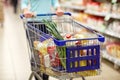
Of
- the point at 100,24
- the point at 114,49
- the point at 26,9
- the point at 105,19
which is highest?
the point at 26,9

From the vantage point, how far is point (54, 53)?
6.69 ft

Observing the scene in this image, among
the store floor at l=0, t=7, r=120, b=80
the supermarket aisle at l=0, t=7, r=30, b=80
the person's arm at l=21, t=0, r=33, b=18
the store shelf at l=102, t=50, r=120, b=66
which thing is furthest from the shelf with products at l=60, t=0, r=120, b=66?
the person's arm at l=21, t=0, r=33, b=18

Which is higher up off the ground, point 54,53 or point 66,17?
point 66,17

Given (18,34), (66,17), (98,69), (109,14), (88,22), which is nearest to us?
(98,69)

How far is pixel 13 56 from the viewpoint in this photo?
4.70m

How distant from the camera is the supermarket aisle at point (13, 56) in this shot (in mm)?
3865

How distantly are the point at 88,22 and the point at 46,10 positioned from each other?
231cm

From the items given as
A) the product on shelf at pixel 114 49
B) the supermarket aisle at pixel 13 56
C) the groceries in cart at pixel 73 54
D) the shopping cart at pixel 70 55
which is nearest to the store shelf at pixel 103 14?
the product on shelf at pixel 114 49

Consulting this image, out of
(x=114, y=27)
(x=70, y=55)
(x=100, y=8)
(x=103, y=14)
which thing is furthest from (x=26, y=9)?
(x=100, y=8)

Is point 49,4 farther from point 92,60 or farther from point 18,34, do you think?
point 18,34

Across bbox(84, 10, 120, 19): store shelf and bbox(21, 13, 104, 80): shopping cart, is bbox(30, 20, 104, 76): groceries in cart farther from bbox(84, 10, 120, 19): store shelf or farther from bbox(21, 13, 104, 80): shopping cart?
bbox(84, 10, 120, 19): store shelf

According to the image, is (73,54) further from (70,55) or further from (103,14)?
(103,14)

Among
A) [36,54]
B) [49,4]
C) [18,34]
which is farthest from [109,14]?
[18,34]

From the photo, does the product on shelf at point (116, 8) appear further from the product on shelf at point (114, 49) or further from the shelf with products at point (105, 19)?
the product on shelf at point (114, 49)
